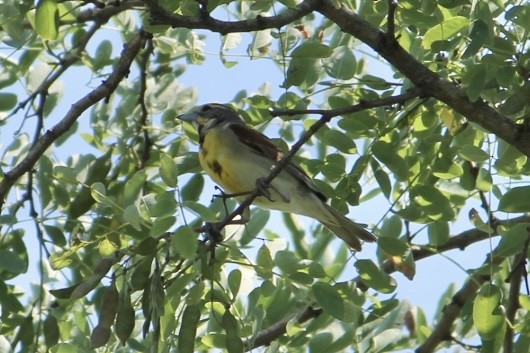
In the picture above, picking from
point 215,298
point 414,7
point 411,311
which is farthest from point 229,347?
point 411,311

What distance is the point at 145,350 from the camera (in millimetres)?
3891

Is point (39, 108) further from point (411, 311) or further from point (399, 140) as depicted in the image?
point (411, 311)

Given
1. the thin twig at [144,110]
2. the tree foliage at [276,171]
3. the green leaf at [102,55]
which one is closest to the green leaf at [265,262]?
the tree foliage at [276,171]

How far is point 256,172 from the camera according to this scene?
505 cm

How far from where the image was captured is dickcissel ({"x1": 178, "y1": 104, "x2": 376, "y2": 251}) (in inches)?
189

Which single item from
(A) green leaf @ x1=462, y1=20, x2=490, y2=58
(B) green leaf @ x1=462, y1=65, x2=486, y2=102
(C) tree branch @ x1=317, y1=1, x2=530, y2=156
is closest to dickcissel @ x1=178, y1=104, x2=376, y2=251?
(C) tree branch @ x1=317, y1=1, x2=530, y2=156

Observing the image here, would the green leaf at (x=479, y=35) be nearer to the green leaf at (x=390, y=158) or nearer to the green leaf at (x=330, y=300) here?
the green leaf at (x=390, y=158)

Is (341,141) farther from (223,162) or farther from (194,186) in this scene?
(194,186)

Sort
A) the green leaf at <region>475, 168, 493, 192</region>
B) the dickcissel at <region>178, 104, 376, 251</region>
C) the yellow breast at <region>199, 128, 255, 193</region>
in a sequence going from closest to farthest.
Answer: the green leaf at <region>475, 168, 493, 192</region>
the dickcissel at <region>178, 104, 376, 251</region>
the yellow breast at <region>199, 128, 255, 193</region>

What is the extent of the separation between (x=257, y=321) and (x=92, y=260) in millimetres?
1060

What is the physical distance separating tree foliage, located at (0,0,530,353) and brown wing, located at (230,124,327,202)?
0.48 ft

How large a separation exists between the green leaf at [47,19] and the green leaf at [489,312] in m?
1.69

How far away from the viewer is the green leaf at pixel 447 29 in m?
3.57

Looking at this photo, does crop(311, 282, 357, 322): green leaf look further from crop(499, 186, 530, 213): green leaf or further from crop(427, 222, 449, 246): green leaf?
crop(427, 222, 449, 246): green leaf
